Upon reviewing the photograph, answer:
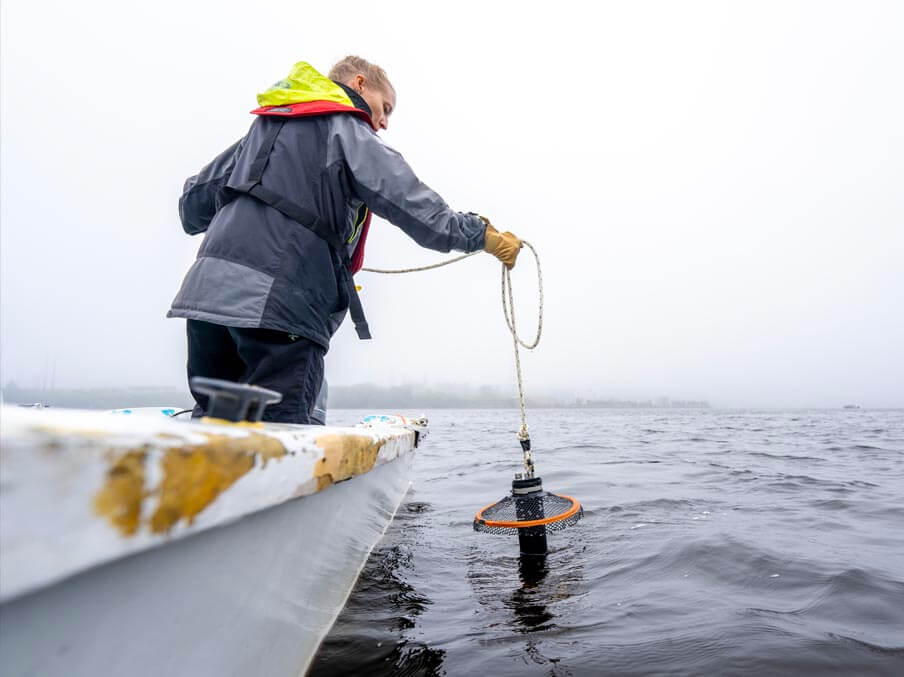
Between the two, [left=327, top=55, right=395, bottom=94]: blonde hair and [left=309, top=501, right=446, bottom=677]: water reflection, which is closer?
[left=309, top=501, right=446, bottom=677]: water reflection

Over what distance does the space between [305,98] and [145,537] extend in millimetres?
2039

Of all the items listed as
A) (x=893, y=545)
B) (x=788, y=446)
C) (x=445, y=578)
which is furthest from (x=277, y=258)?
(x=788, y=446)

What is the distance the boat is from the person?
80 centimetres

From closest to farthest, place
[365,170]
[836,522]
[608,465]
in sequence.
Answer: [365,170], [836,522], [608,465]

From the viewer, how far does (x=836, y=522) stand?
4.51 meters

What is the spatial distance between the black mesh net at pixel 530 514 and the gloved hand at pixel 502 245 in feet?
4.59

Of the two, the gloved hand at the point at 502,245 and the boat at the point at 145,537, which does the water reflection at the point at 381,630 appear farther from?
the gloved hand at the point at 502,245

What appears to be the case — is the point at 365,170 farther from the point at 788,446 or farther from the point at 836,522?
the point at 788,446

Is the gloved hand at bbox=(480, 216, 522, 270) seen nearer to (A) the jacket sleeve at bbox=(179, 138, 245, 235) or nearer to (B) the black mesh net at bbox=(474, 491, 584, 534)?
(A) the jacket sleeve at bbox=(179, 138, 245, 235)

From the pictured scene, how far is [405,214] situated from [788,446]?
12.2 m

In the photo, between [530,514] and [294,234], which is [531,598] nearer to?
[530,514]

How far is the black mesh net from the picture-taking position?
10.1ft

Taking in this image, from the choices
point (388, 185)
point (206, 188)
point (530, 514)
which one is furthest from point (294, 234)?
point (530, 514)

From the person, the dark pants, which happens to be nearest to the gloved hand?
the person
